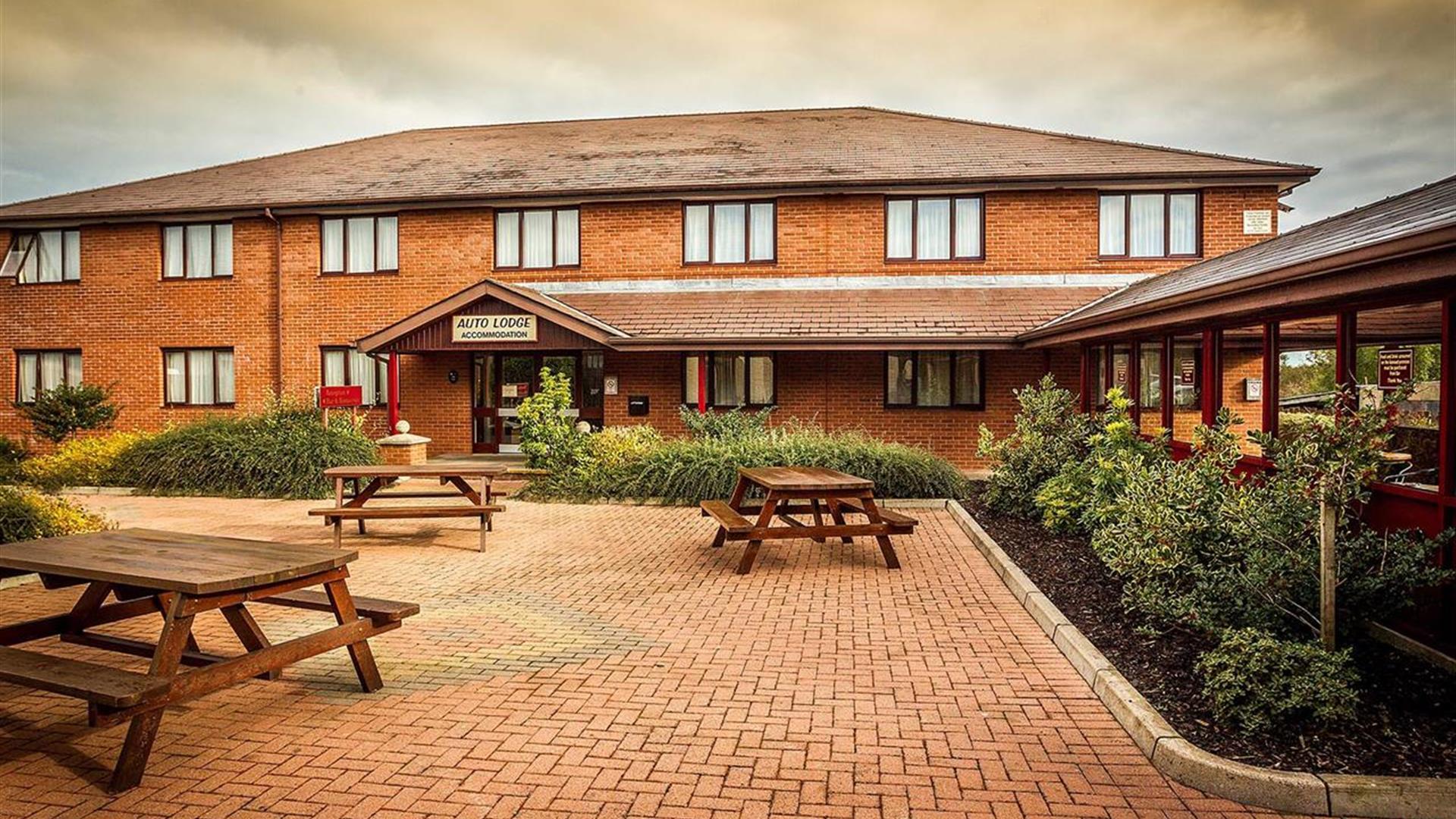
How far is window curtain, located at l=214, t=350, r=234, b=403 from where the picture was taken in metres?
18.6

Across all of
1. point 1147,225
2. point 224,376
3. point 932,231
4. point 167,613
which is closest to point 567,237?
point 932,231

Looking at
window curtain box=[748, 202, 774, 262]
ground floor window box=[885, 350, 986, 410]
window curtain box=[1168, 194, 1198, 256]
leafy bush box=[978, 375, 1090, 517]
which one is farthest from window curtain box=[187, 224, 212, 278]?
window curtain box=[1168, 194, 1198, 256]

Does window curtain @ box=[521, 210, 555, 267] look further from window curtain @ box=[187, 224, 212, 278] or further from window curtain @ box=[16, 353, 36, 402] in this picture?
window curtain @ box=[16, 353, 36, 402]

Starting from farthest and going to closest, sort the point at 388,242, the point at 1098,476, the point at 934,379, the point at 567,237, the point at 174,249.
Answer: the point at 174,249 → the point at 388,242 → the point at 567,237 → the point at 934,379 → the point at 1098,476

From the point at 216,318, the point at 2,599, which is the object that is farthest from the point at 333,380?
the point at 2,599

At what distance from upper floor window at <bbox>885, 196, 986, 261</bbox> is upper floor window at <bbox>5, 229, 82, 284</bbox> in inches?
697

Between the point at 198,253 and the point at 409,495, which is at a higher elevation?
the point at 198,253

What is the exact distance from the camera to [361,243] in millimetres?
18156

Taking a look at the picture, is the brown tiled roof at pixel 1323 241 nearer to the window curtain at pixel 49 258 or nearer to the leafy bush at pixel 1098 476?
the leafy bush at pixel 1098 476

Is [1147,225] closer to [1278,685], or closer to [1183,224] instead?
[1183,224]

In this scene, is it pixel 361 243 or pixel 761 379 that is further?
pixel 361 243

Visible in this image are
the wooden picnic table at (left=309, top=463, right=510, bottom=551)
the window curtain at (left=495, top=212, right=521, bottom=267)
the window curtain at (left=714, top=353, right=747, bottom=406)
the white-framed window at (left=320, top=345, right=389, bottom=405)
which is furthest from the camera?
the white-framed window at (left=320, top=345, right=389, bottom=405)

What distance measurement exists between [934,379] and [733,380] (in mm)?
3869

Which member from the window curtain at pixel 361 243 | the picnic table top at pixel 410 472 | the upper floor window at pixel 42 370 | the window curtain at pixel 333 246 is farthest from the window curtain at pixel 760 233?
the upper floor window at pixel 42 370
